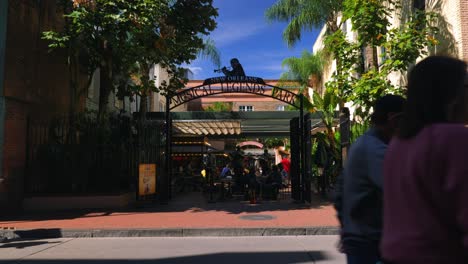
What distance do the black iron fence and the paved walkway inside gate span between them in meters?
1.61

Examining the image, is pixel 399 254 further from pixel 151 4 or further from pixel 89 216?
pixel 151 4

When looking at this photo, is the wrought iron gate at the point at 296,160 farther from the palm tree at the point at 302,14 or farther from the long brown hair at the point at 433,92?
the long brown hair at the point at 433,92

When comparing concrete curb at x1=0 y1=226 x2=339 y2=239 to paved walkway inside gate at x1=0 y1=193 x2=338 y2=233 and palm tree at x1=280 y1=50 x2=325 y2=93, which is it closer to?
paved walkway inside gate at x1=0 y1=193 x2=338 y2=233

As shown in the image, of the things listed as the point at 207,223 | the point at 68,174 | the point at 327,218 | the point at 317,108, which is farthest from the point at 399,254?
the point at 317,108

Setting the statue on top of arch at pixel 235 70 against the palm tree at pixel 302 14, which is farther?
the palm tree at pixel 302 14

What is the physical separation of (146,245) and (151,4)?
733 cm

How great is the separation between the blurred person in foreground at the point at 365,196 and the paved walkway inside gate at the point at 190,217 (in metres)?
7.22

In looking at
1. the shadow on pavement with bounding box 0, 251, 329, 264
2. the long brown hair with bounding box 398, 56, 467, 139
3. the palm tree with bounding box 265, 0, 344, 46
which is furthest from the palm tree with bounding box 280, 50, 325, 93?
the long brown hair with bounding box 398, 56, 467, 139

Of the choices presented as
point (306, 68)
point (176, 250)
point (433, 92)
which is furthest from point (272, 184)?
point (306, 68)

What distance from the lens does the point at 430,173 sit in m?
1.45

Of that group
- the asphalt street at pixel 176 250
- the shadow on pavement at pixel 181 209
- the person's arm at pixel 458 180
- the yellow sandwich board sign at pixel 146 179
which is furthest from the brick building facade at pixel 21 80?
the person's arm at pixel 458 180

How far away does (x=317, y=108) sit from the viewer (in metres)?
18.3

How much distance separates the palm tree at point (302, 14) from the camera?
19.0 m

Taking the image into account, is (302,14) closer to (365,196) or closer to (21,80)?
(21,80)
